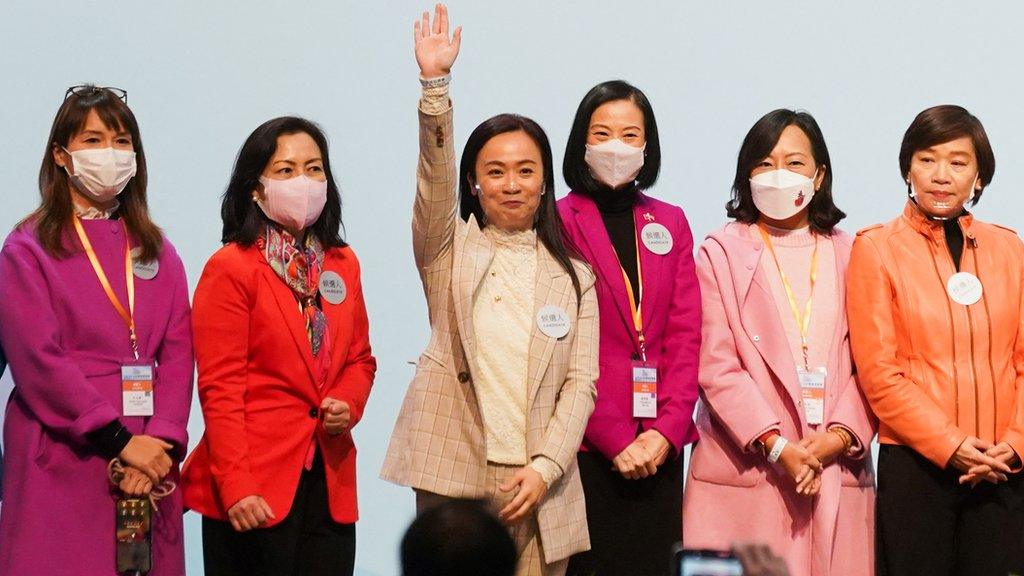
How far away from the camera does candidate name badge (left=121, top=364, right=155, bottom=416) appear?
149 inches

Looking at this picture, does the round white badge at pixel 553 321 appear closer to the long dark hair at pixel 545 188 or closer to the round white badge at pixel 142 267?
the long dark hair at pixel 545 188

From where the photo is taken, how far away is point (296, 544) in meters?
3.87

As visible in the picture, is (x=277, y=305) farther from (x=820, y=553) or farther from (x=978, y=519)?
(x=978, y=519)

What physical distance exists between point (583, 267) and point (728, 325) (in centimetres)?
49

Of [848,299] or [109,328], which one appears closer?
[109,328]

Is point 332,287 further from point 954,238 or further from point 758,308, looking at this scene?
point 954,238

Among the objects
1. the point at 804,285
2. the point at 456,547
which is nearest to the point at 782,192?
the point at 804,285

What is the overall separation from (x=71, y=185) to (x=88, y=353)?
1.53ft

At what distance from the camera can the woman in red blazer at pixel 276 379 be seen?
3793 millimetres

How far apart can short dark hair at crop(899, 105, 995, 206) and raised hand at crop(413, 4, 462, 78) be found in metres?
1.42

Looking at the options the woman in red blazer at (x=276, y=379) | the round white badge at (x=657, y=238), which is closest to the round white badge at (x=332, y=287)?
the woman in red blazer at (x=276, y=379)

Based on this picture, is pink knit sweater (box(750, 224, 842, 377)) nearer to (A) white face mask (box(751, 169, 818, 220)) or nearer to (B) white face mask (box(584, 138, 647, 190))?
(A) white face mask (box(751, 169, 818, 220))

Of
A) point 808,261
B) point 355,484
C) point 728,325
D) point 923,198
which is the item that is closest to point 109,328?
point 355,484

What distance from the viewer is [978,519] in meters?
4.08
